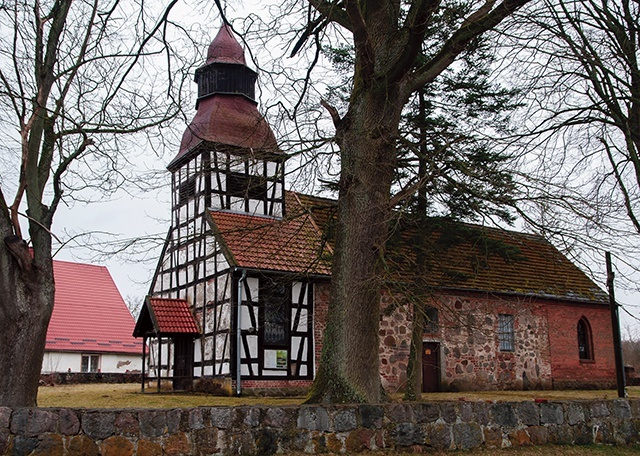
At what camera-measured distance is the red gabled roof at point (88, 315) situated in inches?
1166

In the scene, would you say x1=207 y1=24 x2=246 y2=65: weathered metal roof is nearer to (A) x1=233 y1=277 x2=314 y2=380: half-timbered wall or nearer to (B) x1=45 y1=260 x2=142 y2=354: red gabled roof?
(A) x1=233 y1=277 x2=314 y2=380: half-timbered wall

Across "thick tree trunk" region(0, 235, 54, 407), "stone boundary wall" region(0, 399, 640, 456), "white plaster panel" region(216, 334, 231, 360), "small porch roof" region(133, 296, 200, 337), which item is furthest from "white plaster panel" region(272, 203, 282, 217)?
"stone boundary wall" region(0, 399, 640, 456)

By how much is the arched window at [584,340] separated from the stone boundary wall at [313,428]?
1473 cm

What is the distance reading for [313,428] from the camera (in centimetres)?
809

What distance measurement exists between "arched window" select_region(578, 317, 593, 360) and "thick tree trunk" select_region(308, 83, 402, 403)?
1721cm

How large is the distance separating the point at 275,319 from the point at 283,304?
465mm

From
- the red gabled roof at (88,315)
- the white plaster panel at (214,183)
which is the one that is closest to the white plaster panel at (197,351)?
the white plaster panel at (214,183)

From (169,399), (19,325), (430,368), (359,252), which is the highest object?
(359,252)

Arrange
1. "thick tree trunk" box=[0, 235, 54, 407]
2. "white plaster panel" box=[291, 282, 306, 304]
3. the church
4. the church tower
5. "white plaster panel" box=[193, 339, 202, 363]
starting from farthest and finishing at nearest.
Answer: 1. "white plaster panel" box=[193, 339, 202, 363]
2. "white plaster panel" box=[291, 282, 306, 304]
3. the church tower
4. the church
5. "thick tree trunk" box=[0, 235, 54, 407]

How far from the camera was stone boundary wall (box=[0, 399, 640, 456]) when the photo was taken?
23.1 feet

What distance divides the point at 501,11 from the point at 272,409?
6285mm

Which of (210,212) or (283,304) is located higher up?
(210,212)

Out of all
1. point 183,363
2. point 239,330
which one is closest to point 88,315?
point 183,363

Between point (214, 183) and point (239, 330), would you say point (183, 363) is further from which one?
point (214, 183)
